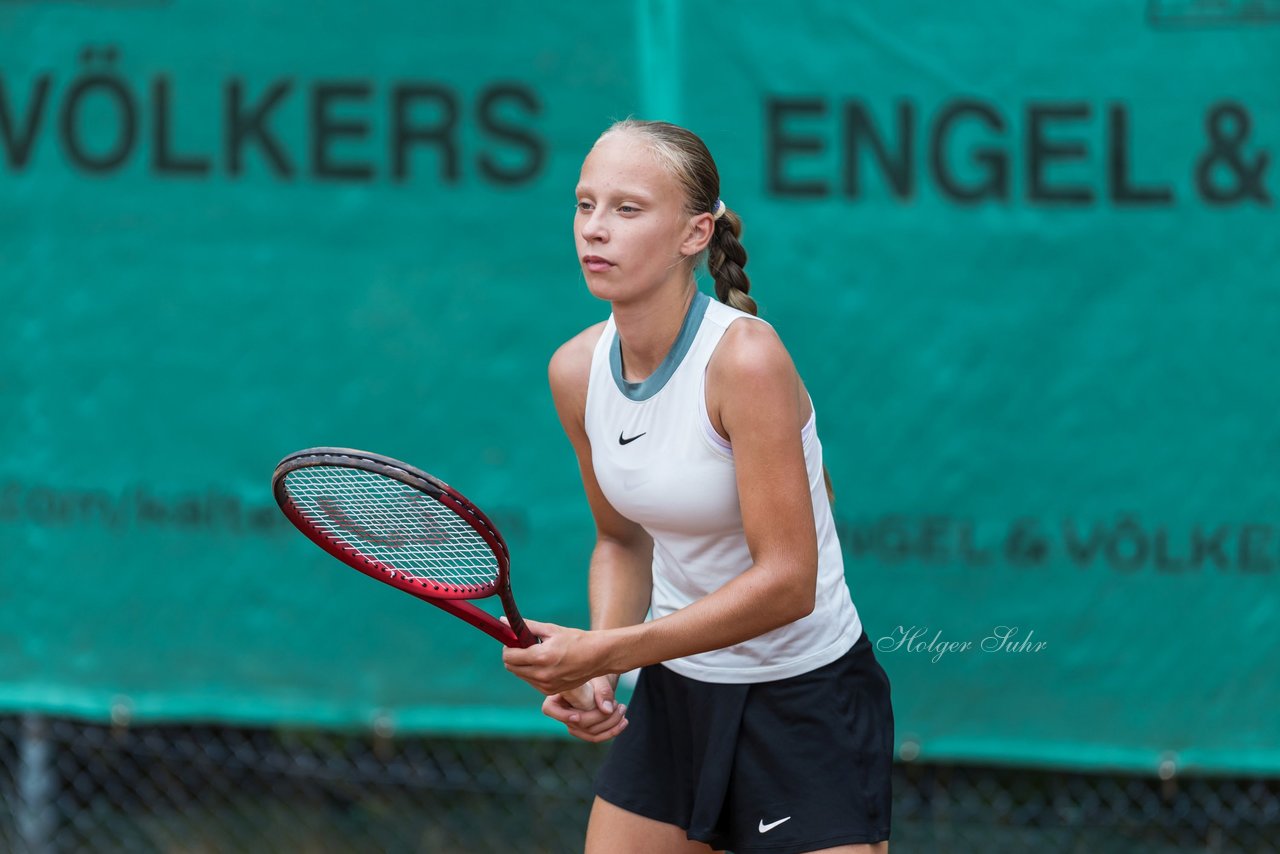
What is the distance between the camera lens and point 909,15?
11.1ft

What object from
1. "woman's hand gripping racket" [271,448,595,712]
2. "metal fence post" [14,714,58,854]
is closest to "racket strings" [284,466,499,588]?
"woman's hand gripping racket" [271,448,595,712]

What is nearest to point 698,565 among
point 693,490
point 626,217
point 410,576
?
point 693,490

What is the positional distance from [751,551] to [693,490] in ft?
0.41

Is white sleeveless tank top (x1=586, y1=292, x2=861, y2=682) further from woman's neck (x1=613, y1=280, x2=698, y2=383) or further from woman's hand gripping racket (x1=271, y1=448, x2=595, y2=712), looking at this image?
woman's hand gripping racket (x1=271, y1=448, x2=595, y2=712)

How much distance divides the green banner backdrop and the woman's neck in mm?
1255

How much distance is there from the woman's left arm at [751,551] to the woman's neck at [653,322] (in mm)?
127

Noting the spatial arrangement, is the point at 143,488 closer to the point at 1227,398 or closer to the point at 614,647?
the point at 614,647

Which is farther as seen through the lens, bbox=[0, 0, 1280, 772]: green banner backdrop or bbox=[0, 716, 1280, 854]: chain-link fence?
bbox=[0, 716, 1280, 854]: chain-link fence

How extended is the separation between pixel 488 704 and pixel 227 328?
3.65ft

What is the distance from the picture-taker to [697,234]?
219 centimetres

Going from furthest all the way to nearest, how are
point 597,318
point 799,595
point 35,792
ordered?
point 35,792 < point 597,318 < point 799,595

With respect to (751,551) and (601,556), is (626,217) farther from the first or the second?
(601,556)

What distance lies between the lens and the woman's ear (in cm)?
218

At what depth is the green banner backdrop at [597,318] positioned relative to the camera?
3.39m
